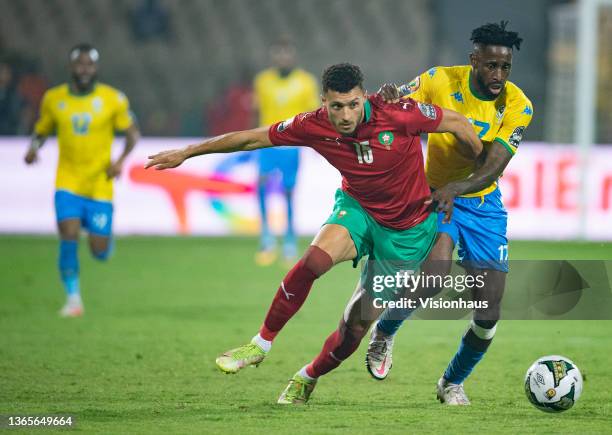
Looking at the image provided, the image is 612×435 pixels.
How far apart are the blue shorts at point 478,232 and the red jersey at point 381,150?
0.38 meters

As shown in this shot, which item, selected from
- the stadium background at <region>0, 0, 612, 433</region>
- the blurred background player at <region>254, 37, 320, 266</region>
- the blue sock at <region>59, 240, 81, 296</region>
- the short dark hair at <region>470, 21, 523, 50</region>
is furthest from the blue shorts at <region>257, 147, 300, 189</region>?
the short dark hair at <region>470, 21, 523, 50</region>

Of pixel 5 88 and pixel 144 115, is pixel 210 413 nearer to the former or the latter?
pixel 5 88

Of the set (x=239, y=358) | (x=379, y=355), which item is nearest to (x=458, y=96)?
(x=379, y=355)

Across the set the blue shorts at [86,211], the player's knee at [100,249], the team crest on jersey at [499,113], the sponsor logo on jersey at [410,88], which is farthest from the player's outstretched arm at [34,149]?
the team crest on jersey at [499,113]

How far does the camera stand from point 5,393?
650cm

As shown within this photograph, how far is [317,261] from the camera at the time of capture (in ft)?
19.5

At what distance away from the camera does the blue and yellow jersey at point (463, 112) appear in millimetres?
6559

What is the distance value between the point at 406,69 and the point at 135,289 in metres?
10.0

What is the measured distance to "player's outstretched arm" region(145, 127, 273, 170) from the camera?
6117 mm

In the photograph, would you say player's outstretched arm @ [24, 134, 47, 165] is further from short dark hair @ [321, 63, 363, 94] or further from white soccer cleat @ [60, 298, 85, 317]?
short dark hair @ [321, 63, 363, 94]

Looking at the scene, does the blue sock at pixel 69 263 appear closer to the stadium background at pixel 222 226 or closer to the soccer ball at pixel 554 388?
the stadium background at pixel 222 226

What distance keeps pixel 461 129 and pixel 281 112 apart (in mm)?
8548

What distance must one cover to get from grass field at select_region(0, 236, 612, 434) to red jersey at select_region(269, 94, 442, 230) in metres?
1.09

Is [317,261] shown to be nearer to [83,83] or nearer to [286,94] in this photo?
[83,83]
